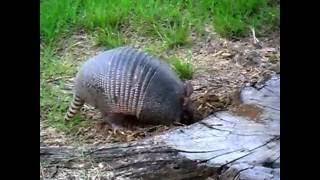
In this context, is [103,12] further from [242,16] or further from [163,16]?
[242,16]

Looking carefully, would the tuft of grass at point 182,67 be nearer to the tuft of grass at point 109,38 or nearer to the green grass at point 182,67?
the green grass at point 182,67

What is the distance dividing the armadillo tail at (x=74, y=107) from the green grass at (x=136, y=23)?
0.01 m

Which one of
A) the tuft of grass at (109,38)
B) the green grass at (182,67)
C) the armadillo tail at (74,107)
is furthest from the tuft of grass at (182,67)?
the armadillo tail at (74,107)

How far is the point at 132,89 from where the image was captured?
1.82 m

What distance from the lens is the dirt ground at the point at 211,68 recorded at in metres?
1.66

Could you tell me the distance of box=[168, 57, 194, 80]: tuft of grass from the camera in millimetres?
1694

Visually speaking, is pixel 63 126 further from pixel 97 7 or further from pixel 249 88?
pixel 249 88

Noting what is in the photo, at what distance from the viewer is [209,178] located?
1.61 meters

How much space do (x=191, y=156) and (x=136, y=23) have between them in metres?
0.31

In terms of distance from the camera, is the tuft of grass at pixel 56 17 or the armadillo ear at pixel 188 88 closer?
the tuft of grass at pixel 56 17

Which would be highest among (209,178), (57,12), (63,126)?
(57,12)
